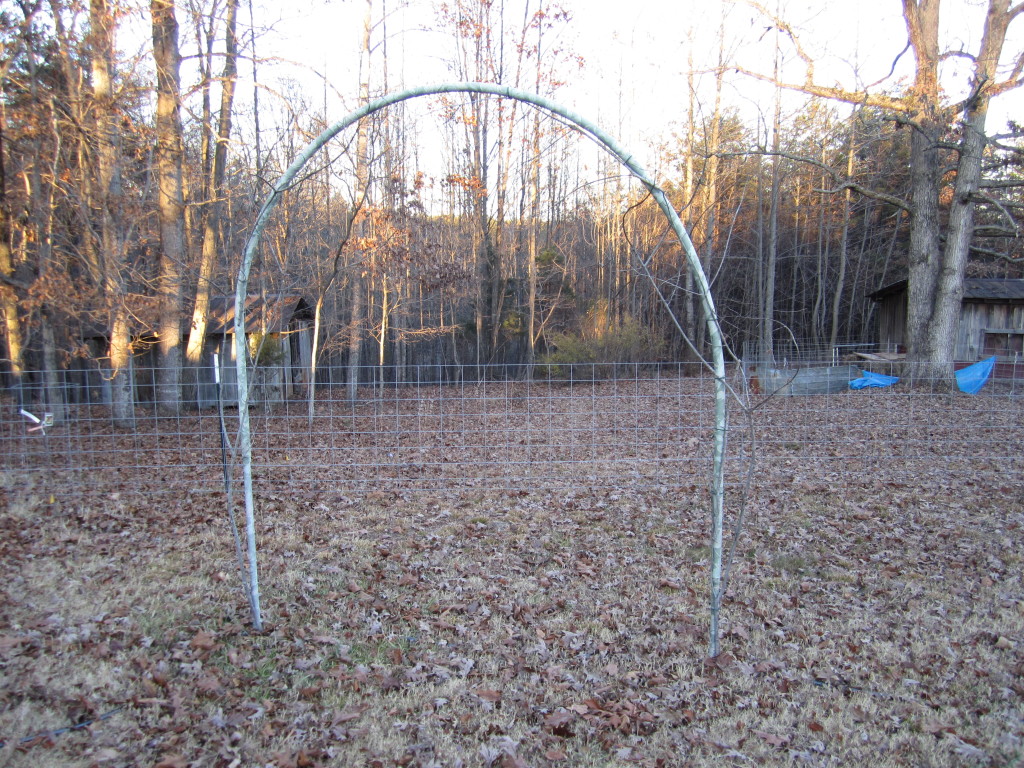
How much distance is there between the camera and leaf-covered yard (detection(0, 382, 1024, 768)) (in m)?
3.09

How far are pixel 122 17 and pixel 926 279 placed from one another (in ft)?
50.4

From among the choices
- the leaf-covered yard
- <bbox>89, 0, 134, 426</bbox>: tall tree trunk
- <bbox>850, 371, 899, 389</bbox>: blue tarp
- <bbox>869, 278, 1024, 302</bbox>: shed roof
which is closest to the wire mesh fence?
the leaf-covered yard

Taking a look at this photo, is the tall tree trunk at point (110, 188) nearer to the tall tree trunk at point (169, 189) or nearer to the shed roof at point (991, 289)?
the tall tree trunk at point (169, 189)

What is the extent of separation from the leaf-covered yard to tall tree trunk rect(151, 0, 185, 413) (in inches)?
162

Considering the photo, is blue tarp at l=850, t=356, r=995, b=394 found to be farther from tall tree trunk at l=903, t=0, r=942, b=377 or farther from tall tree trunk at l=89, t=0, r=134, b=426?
tall tree trunk at l=89, t=0, r=134, b=426

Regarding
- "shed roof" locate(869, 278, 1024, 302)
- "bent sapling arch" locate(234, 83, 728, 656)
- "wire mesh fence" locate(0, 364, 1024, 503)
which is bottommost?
"wire mesh fence" locate(0, 364, 1024, 503)

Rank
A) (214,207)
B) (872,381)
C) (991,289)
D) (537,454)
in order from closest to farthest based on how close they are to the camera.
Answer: (537,454) < (214,207) < (872,381) < (991,289)

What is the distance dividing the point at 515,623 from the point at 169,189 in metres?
10.4

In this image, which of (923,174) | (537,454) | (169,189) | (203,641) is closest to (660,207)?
(203,641)

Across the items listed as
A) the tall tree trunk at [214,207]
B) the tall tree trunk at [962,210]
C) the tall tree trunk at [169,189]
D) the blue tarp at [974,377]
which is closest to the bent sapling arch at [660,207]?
the tall tree trunk at [169,189]

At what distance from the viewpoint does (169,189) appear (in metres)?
10.9

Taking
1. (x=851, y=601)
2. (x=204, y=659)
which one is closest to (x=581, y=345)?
(x=851, y=601)

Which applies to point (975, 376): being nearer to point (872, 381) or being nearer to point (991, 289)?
point (872, 381)

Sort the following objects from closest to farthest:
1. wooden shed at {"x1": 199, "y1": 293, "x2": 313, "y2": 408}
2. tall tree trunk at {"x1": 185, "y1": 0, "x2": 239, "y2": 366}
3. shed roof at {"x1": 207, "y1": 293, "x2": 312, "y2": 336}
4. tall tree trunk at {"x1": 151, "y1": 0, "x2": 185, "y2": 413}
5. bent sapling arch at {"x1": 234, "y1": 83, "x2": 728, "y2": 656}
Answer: bent sapling arch at {"x1": 234, "y1": 83, "x2": 728, "y2": 656}, tall tree trunk at {"x1": 151, "y1": 0, "x2": 185, "y2": 413}, tall tree trunk at {"x1": 185, "y1": 0, "x2": 239, "y2": 366}, shed roof at {"x1": 207, "y1": 293, "x2": 312, "y2": 336}, wooden shed at {"x1": 199, "y1": 293, "x2": 313, "y2": 408}
